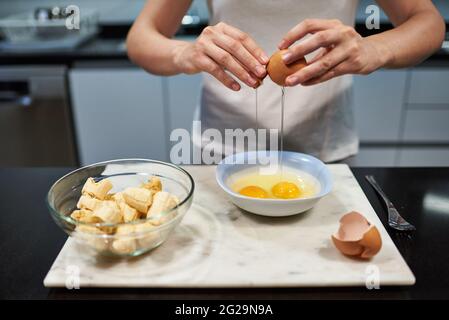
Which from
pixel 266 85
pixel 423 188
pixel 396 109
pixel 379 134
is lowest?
pixel 379 134

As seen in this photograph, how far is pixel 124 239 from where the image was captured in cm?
64

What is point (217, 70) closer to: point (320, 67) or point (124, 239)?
point (320, 67)

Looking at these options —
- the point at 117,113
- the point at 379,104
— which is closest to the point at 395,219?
the point at 379,104

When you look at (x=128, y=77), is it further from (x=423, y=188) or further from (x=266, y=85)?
(x=423, y=188)

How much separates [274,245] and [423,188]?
16.8 inches

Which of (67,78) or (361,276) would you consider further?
(67,78)

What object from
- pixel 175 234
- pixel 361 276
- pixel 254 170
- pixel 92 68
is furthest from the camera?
pixel 92 68

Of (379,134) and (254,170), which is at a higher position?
(254,170)

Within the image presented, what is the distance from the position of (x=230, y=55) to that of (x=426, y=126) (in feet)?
5.14

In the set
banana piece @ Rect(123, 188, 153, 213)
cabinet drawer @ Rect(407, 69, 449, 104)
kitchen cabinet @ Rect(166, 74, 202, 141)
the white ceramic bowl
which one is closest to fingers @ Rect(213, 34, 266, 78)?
the white ceramic bowl

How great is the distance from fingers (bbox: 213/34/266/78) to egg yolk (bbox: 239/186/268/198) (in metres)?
0.23

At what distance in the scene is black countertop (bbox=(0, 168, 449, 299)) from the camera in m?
0.64

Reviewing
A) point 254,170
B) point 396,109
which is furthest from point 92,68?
point 396,109

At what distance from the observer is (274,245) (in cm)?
73
